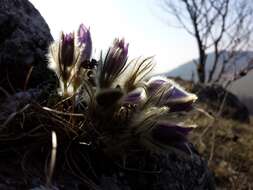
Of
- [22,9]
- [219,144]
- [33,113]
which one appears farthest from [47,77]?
[219,144]

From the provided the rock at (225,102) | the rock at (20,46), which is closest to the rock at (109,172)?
the rock at (20,46)

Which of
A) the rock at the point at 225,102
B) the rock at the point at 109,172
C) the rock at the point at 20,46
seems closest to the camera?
the rock at the point at 109,172

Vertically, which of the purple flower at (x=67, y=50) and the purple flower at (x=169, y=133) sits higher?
the purple flower at (x=67, y=50)

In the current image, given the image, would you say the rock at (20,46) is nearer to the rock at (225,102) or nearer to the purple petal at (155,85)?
the purple petal at (155,85)

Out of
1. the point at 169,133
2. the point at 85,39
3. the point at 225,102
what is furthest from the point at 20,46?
the point at 225,102

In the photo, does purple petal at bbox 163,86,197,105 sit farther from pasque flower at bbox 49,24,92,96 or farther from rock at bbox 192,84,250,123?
rock at bbox 192,84,250,123

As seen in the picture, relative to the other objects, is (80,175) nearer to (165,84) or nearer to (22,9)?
(165,84)
